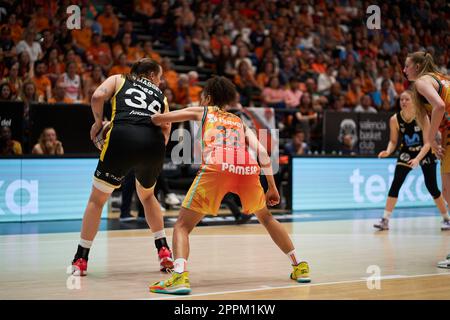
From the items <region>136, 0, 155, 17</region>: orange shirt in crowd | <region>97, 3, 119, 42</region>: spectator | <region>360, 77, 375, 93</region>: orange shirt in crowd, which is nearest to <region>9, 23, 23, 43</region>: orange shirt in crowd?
<region>97, 3, 119, 42</region>: spectator

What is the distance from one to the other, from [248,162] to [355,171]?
805 centimetres

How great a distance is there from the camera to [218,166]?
5.43m

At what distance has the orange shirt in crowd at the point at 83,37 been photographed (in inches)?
531

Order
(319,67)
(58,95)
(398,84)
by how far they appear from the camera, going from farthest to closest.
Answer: (398,84), (319,67), (58,95)

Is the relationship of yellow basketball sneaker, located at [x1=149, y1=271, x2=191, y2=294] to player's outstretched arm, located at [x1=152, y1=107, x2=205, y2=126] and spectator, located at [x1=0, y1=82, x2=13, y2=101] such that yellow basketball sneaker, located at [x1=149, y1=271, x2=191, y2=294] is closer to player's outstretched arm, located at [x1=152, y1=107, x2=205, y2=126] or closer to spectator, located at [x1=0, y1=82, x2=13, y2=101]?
player's outstretched arm, located at [x1=152, y1=107, x2=205, y2=126]

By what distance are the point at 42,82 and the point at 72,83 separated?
1.65 ft

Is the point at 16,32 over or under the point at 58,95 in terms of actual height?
over

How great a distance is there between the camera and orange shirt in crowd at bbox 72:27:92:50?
44.3ft

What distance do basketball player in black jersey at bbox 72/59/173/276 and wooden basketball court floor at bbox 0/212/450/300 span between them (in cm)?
43

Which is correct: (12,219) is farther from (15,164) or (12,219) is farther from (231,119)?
(231,119)

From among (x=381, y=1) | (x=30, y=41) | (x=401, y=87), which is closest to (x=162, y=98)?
(x=30, y=41)

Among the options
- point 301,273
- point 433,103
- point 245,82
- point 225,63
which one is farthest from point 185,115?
point 225,63

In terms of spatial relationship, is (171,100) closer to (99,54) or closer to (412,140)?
(99,54)

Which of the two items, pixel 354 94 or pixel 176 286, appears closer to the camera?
pixel 176 286
